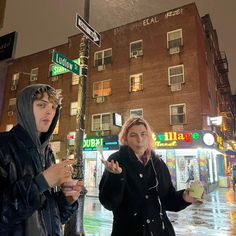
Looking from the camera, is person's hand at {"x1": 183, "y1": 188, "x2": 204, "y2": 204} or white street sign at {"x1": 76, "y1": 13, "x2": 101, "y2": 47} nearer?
person's hand at {"x1": 183, "y1": 188, "x2": 204, "y2": 204}

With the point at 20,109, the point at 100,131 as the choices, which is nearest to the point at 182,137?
the point at 100,131

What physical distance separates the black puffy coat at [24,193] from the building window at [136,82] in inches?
765

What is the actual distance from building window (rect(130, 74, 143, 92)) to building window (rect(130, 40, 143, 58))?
1.87 metres

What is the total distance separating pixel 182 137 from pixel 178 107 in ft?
7.78

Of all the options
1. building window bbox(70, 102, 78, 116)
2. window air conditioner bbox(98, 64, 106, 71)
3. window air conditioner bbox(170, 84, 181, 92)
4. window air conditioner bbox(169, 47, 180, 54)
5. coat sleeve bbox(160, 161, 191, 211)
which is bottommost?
coat sleeve bbox(160, 161, 191, 211)

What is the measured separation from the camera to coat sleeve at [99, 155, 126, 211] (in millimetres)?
2635

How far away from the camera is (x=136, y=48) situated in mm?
22328

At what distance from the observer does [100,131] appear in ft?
72.9

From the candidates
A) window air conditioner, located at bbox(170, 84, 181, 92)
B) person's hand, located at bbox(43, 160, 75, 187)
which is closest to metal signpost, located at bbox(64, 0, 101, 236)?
person's hand, located at bbox(43, 160, 75, 187)

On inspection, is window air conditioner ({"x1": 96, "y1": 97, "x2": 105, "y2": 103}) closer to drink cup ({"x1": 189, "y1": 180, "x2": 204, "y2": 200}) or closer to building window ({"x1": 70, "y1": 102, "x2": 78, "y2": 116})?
building window ({"x1": 70, "y1": 102, "x2": 78, "y2": 116})

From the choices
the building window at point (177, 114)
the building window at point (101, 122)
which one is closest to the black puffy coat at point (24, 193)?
the building window at point (177, 114)

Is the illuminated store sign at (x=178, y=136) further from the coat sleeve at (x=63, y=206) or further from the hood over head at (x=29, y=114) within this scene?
the hood over head at (x=29, y=114)

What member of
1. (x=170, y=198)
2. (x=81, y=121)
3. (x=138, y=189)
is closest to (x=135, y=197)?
(x=138, y=189)

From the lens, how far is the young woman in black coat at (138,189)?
2639mm
